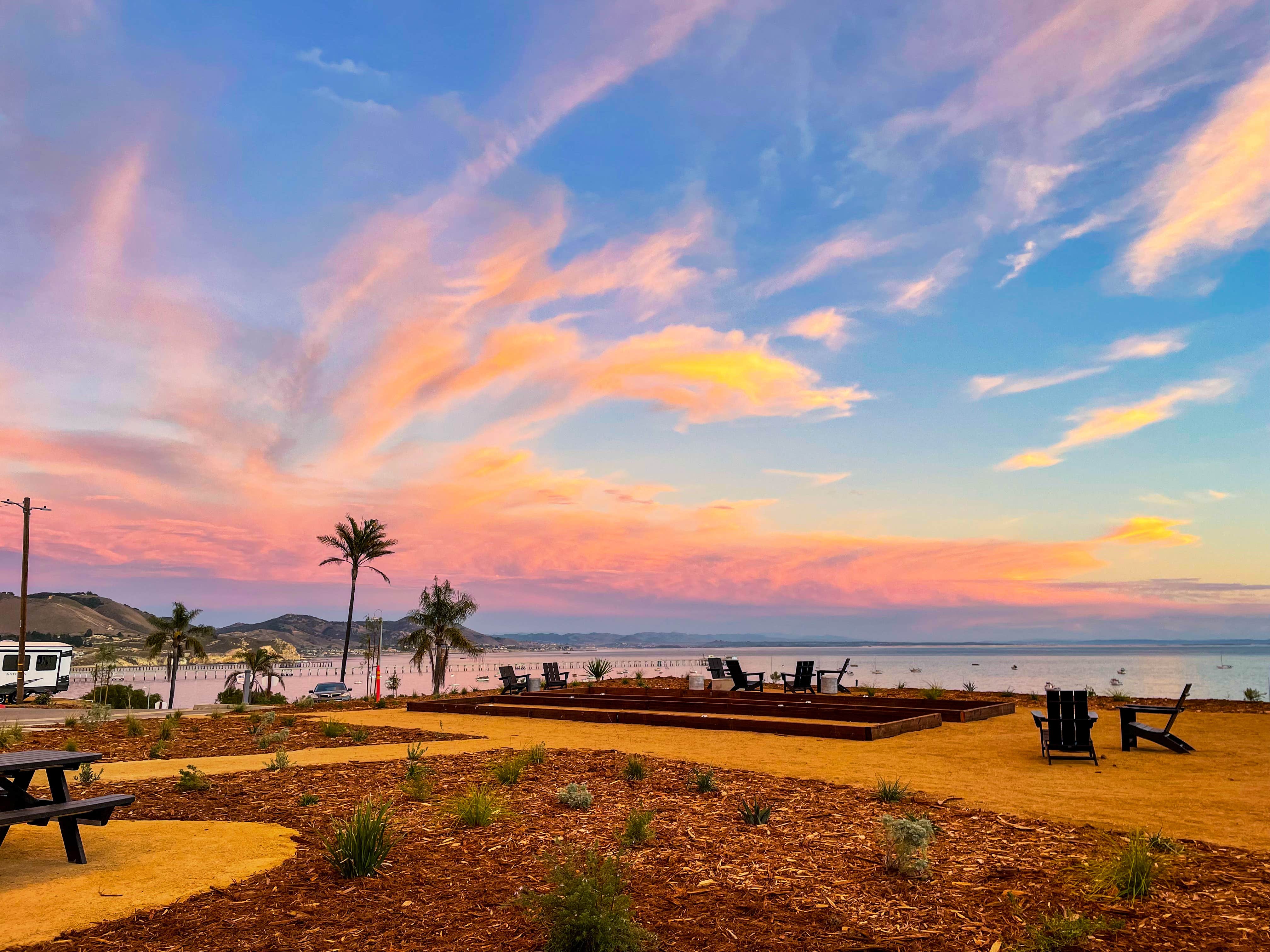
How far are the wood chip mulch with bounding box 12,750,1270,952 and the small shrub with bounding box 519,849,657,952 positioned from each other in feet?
0.58

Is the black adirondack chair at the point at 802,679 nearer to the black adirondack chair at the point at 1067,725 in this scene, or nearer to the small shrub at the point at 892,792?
the black adirondack chair at the point at 1067,725

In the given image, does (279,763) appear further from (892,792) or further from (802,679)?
(802,679)

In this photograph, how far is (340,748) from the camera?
11828 millimetres

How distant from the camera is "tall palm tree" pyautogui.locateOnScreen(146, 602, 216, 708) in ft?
159

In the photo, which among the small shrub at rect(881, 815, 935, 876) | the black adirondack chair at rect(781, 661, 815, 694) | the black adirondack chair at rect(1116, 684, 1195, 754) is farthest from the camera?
the black adirondack chair at rect(781, 661, 815, 694)

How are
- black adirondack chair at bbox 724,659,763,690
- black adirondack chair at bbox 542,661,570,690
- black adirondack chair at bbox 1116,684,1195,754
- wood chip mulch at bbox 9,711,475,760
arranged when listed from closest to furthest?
black adirondack chair at bbox 1116,684,1195,754 < wood chip mulch at bbox 9,711,475,760 < black adirondack chair at bbox 724,659,763,690 < black adirondack chair at bbox 542,661,570,690

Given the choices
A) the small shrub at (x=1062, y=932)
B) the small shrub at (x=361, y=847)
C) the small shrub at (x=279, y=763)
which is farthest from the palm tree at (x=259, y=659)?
the small shrub at (x=1062, y=932)

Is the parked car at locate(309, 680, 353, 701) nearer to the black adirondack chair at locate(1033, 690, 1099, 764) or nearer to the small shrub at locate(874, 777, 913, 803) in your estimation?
the black adirondack chair at locate(1033, 690, 1099, 764)

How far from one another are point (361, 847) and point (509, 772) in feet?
10.6

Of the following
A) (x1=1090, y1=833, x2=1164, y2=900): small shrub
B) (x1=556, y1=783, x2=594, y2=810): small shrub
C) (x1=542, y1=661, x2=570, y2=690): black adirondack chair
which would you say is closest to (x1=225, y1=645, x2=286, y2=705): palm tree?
(x1=542, y1=661, x2=570, y2=690): black adirondack chair

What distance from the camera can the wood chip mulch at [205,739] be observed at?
11.8 metres

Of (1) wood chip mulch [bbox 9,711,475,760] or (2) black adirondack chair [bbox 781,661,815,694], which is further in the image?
(2) black adirondack chair [bbox 781,661,815,694]

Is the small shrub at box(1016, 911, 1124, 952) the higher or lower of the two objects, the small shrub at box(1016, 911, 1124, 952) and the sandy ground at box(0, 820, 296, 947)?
the higher

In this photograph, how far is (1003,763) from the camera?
1005 cm
